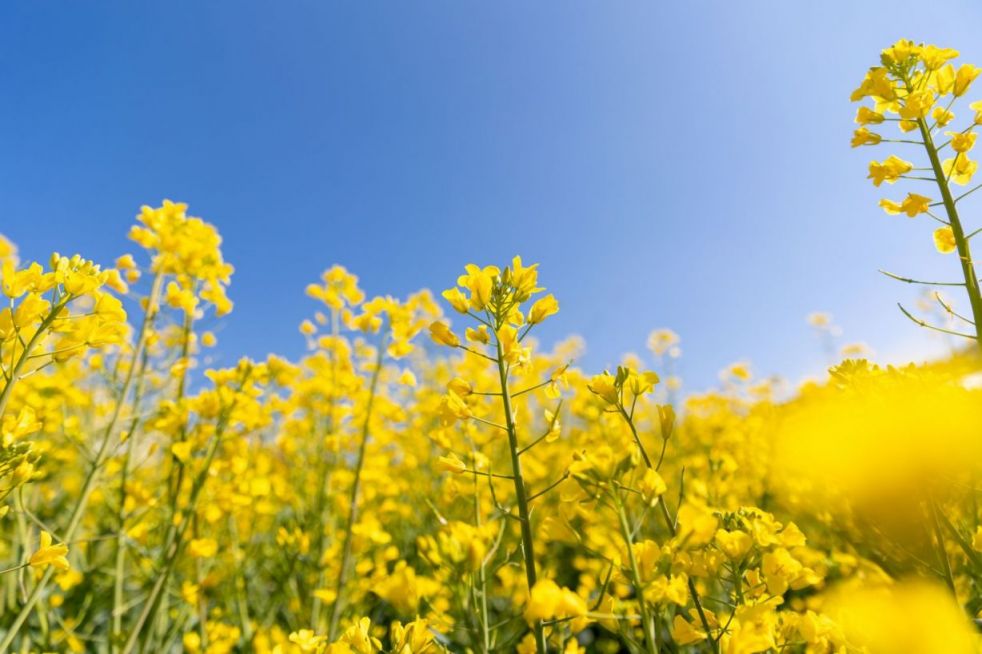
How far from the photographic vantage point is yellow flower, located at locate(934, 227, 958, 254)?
1.89 metres

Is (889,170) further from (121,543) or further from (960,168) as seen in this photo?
(121,543)

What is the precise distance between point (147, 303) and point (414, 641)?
2872mm

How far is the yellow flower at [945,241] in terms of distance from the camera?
6.20 feet

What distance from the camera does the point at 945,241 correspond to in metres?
1.89

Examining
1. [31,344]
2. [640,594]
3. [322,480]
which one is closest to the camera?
[640,594]

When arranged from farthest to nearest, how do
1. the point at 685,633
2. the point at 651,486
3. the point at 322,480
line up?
the point at 322,480 → the point at 685,633 → the point at 651,486

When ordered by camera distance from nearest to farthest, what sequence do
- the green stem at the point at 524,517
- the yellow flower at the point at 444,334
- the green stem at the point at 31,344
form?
the green stem at the point at 524,517, the green stem at the point at 31,344, the yellow flower at the point at 444,334

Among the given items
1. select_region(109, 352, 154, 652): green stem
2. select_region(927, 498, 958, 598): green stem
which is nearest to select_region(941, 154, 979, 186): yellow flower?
select_region(927, 498, 958, 598): green stem

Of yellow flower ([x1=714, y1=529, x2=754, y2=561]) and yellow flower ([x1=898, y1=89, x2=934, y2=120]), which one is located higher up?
yellow flower ([x1=898, y1=89, x2=934, y2=120])

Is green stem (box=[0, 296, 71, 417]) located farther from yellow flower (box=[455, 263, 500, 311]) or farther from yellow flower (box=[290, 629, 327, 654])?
yellow flower (box=[455, 263, 500, 311])

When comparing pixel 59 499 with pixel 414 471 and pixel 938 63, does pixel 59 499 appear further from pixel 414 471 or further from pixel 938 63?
pixel 938 63

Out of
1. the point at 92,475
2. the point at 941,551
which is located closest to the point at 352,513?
the point at 92,475

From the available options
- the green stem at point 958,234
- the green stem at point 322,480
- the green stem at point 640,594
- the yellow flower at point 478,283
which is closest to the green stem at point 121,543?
the green stem at point 322,480

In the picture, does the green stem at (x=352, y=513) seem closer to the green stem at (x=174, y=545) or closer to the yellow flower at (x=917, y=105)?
the green stem at (x=174, y=545)
